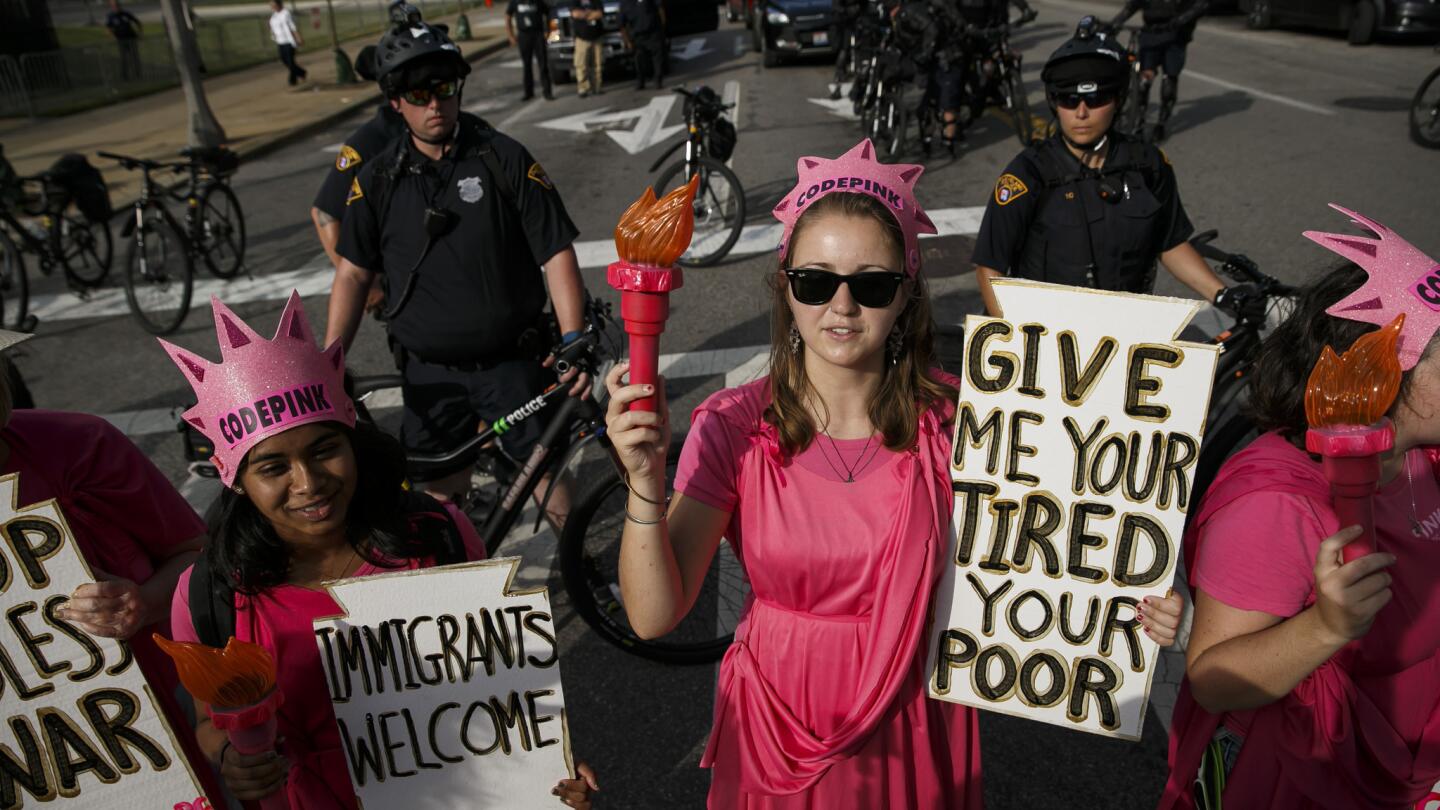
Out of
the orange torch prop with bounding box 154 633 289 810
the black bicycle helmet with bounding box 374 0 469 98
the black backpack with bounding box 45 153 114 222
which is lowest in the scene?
the black backpack with bounding box 45 153 114 222

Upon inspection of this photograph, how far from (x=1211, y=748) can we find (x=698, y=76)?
707 inches

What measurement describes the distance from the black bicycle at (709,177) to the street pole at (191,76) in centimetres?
903

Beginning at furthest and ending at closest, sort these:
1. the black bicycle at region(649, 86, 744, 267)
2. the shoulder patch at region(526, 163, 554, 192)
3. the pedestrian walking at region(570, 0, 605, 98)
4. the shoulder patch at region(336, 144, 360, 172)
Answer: the pedestrian walking at region(570, 0, 605, 98)
the black bicycle at region(649, 86, 744, 267)
the shoulder patch at region(336, 144, 360, 172)
the shoulder patch at region(526, 163, 554, 192)

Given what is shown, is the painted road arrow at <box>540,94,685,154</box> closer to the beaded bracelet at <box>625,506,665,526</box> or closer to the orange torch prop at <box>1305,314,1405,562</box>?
the beaded bracelet at <box>625,506,665,526</box>

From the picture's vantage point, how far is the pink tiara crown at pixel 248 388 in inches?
80.5

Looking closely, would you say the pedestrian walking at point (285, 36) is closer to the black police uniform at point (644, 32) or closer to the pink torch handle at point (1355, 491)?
the black police uniform at point (644, 32)

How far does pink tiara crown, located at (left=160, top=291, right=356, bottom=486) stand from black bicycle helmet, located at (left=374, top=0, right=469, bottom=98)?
189cm

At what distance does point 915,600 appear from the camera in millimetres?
2018

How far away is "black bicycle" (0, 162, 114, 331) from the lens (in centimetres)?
810

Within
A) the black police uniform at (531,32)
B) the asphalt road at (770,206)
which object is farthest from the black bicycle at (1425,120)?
the black police uniform at (531,32)

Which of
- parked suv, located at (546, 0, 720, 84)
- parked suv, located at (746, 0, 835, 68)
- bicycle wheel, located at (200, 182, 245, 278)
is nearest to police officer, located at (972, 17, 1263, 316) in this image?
bicycle wheel, located at (200, 182, 245, 278)

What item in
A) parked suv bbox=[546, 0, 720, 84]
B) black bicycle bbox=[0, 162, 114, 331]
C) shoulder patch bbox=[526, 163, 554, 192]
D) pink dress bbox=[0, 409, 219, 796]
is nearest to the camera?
pink dress bbox=[0, 409, 219, 796]

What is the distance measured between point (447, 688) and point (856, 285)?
1.22 metres

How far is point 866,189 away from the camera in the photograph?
2109 mm
